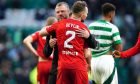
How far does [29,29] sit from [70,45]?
13076 millimetres

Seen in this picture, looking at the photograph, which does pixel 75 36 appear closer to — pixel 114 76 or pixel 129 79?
pixel 114 76

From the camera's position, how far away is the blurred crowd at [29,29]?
2338 centimetres

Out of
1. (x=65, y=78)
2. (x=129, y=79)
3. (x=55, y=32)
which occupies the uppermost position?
(x=55, y=32)

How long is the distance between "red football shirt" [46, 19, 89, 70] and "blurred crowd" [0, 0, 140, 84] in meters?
9.99

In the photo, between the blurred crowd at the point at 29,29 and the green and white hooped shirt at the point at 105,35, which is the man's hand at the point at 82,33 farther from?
the blurred crowd at the point at 29,29

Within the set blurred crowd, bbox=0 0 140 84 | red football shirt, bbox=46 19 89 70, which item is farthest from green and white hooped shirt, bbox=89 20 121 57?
blurred crowd, bbox=0 0 140 84

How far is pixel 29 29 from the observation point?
991 inches

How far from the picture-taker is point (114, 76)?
1401 cm

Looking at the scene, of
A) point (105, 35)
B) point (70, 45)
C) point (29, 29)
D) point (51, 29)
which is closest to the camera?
point (70, 45)

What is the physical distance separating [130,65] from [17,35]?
13.6ft

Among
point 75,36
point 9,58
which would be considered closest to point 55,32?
point 75,36

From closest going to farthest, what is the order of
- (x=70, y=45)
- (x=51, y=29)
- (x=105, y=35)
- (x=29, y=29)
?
(x=70, y=45), (x=51, y=29), (x=105, y=35), (x=29, y=29)

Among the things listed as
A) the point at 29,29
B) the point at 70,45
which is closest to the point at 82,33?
the point at 70,45

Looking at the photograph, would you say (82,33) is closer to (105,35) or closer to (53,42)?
(53,42)
